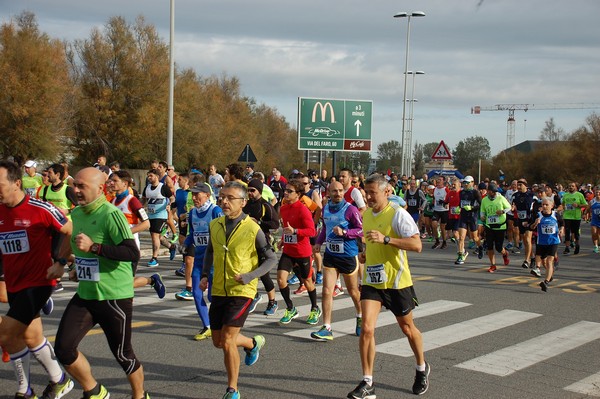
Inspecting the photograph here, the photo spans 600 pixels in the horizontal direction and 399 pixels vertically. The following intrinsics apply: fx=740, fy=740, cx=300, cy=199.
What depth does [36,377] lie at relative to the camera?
21.6 feet

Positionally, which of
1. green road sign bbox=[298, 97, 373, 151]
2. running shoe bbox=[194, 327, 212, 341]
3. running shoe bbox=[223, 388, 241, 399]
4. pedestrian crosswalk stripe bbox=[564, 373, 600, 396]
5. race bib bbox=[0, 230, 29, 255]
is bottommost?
pedestrian crosswalk stripe bbox=[564, 373, 600, 396]

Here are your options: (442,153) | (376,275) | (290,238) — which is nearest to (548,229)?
(290,238)

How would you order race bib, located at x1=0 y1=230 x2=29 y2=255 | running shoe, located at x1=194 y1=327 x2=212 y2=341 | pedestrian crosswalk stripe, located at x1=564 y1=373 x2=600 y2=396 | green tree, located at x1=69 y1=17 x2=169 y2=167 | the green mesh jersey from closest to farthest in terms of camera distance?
the green mesh jersey < race bib, located at x1=0 y1=230 x2=29 y2=255 < pedestrian crosswalk stripe, located at x1=564 y1=373 x2=600 y2=396 < running shoe, located at x1=194 y1=327 x2=212 y2=341 < green tree, located at x1=69 y1=17 x2=169 y2=167

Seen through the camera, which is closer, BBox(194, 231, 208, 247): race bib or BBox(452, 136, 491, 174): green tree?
BBox(194, 231, 208, 247): race bib

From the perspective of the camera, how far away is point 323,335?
333 inches

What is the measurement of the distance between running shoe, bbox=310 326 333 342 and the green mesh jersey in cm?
346

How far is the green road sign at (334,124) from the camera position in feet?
103

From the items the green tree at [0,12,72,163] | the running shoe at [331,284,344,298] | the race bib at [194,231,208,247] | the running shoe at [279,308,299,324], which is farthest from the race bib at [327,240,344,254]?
the green tree at [0,12,72,163]

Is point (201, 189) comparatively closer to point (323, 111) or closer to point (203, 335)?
point (203, 335)

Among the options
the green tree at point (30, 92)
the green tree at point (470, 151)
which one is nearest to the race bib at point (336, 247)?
the green tree at point (30, 92)

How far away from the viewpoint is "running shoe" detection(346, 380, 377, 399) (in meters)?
6.17

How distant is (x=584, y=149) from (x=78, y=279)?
218 ft

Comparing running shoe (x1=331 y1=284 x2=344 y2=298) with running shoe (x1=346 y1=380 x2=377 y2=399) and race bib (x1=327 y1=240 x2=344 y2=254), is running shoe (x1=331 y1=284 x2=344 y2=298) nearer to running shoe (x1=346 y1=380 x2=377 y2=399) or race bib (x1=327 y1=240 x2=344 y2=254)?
race bib (x1=327 y1=240 x2=344 y2=254)

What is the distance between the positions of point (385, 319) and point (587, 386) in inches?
130
